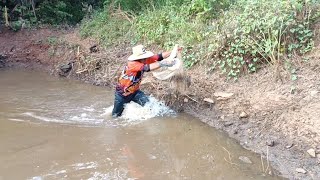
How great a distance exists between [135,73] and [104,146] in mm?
1514

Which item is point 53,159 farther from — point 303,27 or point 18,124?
point 303,27

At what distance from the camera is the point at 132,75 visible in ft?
23.9

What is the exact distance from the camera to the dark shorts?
751cm

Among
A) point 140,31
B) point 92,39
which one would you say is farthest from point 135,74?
point 92,39

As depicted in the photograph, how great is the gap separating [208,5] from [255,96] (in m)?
3.27

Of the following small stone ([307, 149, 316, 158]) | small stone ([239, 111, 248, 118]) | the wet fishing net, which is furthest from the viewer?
the wet fishing net

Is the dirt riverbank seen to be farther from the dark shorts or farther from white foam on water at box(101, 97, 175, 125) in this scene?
the dark shorts

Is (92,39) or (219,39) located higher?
(219,39)

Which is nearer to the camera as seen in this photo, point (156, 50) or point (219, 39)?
point (219, 39)

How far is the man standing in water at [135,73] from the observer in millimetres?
7186

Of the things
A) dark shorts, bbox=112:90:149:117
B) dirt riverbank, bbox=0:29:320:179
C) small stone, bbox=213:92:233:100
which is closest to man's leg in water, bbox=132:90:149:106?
dark shorts, bbox=112:90:149:117

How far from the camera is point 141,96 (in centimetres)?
759

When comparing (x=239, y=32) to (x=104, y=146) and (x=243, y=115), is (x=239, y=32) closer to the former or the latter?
(x=243, y=115)

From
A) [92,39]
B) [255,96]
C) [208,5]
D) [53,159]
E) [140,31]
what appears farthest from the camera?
[92,39]
